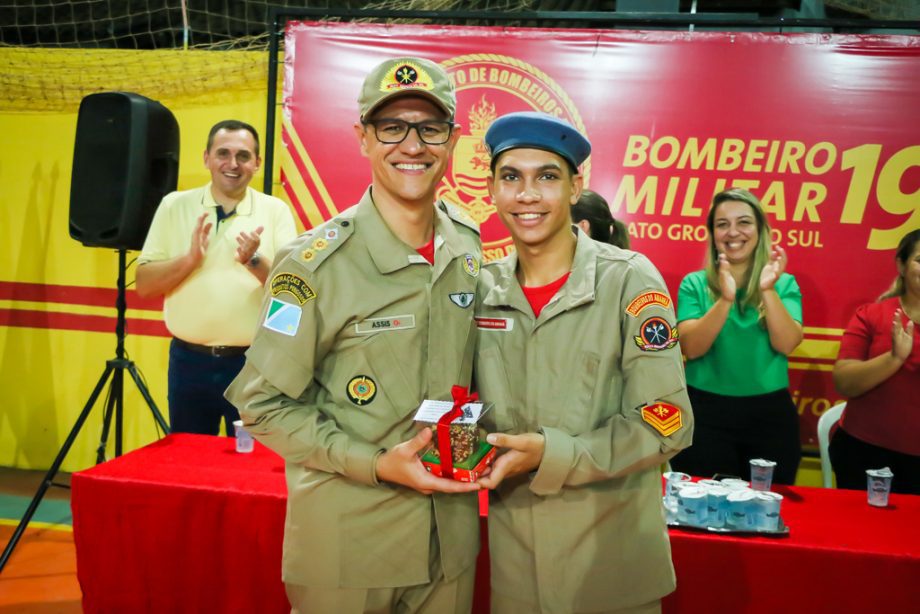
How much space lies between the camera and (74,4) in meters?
5.01

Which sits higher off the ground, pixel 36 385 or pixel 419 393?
pixel 419 393

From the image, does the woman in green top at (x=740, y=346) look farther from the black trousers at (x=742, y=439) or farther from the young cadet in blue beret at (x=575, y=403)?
the young cadet in blue beret at (x=575, y=403)

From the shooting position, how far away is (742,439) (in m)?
2.87

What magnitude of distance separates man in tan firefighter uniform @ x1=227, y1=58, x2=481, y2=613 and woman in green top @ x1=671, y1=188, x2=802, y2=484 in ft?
5.24

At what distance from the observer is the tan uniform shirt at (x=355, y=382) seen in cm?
150

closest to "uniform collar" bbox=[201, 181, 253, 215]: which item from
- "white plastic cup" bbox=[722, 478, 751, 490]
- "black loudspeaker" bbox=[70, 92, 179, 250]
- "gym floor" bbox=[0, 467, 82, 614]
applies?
"black loudspeaker" bbox=[70, 92, 179, 250]

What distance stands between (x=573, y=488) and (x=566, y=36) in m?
2.84

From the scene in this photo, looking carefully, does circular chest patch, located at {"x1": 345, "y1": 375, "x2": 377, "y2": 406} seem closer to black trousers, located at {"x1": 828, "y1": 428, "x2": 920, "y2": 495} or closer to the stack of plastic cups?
the stack of plastic cups

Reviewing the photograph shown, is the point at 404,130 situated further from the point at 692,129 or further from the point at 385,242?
the point at 692,129

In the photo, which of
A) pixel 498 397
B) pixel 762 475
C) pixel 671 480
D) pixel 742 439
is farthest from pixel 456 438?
pixel 742 439

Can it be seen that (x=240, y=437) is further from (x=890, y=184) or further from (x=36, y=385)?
(x=890, y=184)

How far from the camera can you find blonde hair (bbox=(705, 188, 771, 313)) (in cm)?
299

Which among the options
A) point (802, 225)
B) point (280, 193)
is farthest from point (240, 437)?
point (802, 225)

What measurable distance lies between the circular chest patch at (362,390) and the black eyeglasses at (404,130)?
0.47 meters
